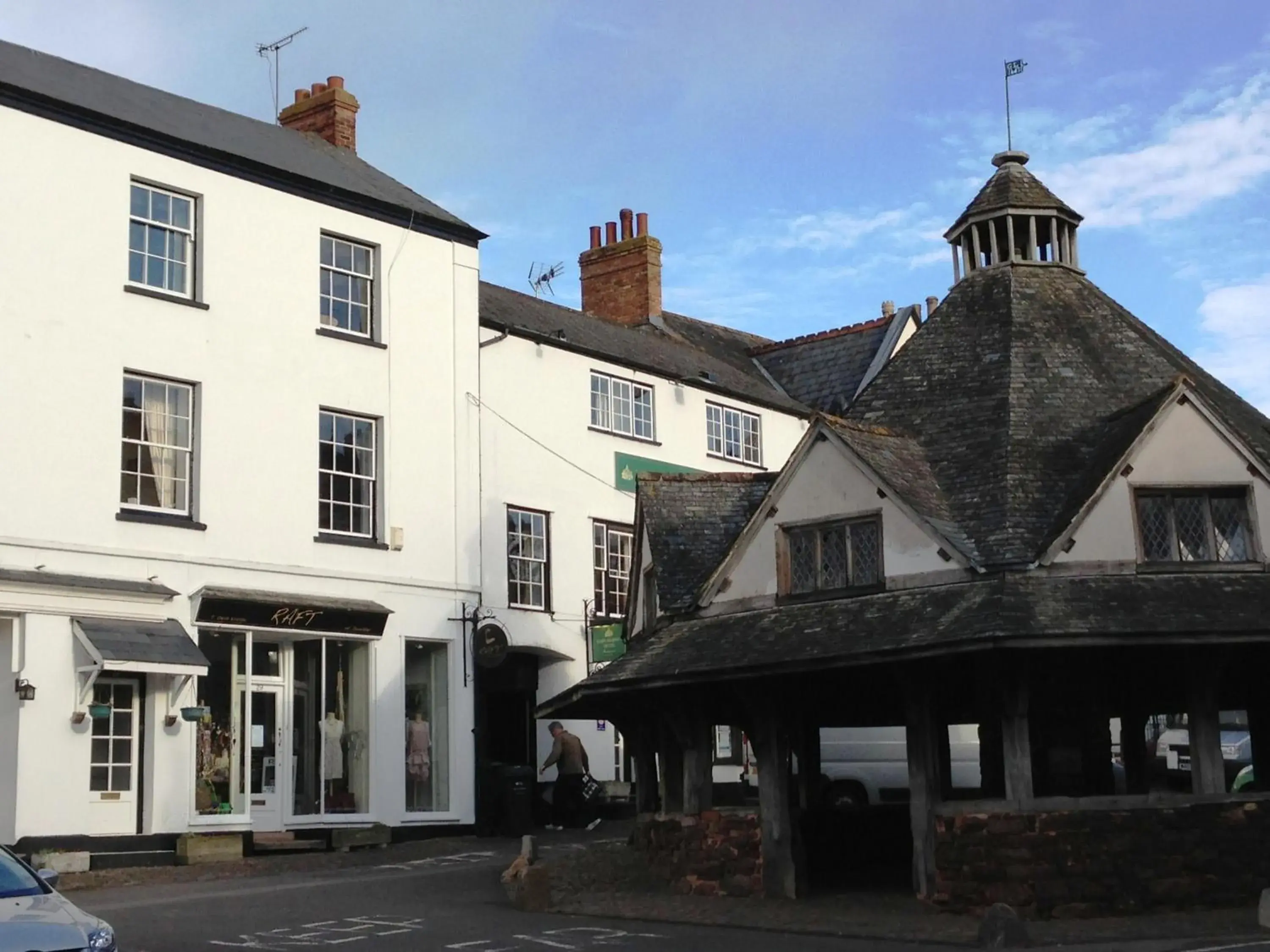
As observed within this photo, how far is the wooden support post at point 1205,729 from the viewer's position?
15.5 meters

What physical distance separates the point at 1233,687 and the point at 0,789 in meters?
14.4

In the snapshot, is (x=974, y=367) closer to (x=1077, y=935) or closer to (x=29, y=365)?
(x=1077, y=935)

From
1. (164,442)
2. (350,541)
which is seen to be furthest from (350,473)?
(164,442)

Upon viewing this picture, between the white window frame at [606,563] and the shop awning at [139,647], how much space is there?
907 cm

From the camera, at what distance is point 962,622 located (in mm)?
15234

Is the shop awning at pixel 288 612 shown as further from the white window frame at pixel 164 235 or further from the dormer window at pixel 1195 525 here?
the dormer window at pixel 1195 525

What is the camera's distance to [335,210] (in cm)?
2527

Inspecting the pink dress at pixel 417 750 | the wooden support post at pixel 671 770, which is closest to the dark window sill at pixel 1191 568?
the wooden support post at pixel 671 770

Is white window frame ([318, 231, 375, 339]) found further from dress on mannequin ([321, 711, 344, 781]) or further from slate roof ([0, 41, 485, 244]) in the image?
dress on mannequin ([321, 711, 344, 781])

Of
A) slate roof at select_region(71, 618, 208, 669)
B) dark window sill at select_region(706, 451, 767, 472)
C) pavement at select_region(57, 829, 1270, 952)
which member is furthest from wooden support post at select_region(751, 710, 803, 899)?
dark window sill at select_region(706, 451, 767, 472)

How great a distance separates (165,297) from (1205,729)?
47.8 ft

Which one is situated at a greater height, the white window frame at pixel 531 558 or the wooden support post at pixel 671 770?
the white window frame at pixel 531 558

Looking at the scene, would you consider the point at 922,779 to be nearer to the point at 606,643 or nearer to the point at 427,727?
the point at 427,727

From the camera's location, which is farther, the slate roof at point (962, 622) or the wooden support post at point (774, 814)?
the wooden support post at point (774, 814)
